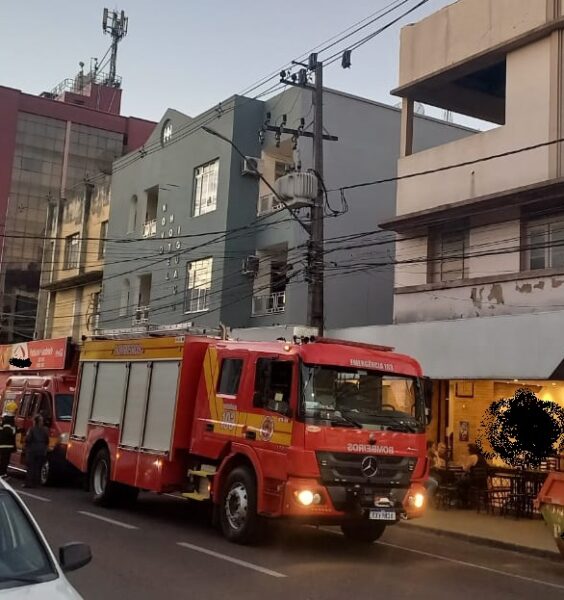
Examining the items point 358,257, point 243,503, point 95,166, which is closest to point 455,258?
point 358,257

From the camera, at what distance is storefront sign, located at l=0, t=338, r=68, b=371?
19.3m

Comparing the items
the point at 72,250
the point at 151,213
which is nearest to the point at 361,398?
the point at 151,213

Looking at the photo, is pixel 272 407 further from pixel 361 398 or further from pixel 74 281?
pixel 74 281

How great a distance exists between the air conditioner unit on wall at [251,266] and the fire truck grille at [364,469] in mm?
14779

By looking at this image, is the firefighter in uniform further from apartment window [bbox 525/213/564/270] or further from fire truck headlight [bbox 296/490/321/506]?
apartment window [bbox 525/213/564/270]

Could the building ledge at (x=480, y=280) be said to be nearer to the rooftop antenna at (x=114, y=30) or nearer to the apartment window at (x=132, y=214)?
the apartment window at (x=132, y=214)

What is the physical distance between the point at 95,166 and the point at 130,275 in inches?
1071

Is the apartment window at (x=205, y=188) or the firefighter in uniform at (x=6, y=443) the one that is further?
the apartment window at (x=205, y=188)

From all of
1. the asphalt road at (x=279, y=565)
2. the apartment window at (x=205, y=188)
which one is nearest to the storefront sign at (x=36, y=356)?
the asphalt road at (x=279, y=565)

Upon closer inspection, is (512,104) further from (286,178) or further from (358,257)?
(358,257)

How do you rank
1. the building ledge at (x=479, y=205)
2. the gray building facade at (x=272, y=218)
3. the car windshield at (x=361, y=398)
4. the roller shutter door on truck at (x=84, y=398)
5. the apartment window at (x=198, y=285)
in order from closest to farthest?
the car windshield at (x=361, y=398)
the roller shutter door on truck at (x=84, y=398)
the building ledge at (x=479, y=205)
the gray building facade at (x=272, y=218)
the apartment window at (x=198, y=285)

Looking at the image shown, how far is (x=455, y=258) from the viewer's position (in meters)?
17.7

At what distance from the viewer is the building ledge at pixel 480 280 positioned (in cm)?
1540

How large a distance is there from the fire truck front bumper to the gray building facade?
12166 millimetres
